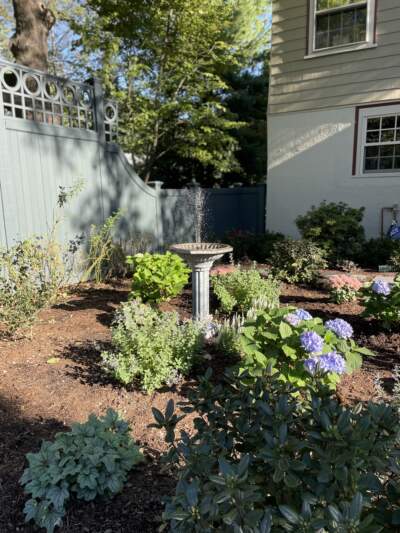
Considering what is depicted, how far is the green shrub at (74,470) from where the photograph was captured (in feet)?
6.05

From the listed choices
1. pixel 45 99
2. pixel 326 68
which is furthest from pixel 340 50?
pixel 45 99

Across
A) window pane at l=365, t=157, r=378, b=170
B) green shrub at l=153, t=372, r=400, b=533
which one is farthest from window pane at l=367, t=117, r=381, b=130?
green shrub at l=153, t=372, r=400, b=533

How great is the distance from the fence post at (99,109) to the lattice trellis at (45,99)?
0.05 metres

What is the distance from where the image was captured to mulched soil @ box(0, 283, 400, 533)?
76.2 inches

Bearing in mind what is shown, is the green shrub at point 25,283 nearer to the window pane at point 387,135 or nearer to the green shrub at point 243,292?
the green shrub at point 243,292

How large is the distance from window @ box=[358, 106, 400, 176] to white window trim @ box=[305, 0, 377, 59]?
1162mm

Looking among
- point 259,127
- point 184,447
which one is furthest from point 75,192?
point 259,127

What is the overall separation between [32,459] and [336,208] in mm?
6541

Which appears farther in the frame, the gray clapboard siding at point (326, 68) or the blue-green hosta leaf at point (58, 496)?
the gray clapboard siding at point (326, 68)

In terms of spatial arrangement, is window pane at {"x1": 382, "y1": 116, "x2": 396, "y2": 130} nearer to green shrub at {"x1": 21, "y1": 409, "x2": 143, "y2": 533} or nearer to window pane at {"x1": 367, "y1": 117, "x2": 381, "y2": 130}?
window pane at {"x1": 367, "y1": 117, "x2": 381, "y2": 130}

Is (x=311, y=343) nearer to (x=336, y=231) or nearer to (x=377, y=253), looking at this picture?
(x=336, y=231)

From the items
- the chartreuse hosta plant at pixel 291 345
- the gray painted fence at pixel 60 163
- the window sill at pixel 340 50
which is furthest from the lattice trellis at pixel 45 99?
the window sill at pixel 340 50

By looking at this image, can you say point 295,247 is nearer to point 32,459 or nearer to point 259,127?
point 32,459

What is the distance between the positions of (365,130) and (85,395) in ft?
24.3
